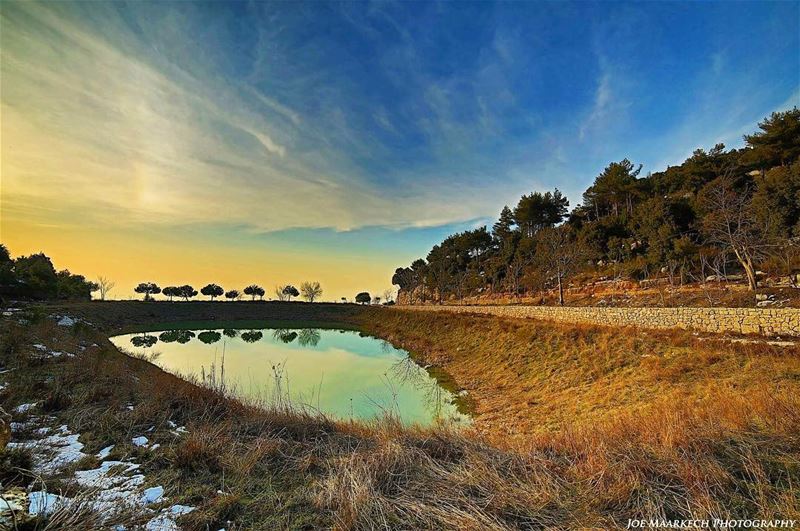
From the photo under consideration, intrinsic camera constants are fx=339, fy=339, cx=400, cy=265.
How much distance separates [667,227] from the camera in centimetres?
2997

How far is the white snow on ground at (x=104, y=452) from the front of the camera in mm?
3940

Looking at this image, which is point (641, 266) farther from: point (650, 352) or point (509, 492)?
point (509, 492)

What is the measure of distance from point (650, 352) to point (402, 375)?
35.6ft

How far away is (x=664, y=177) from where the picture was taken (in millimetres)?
39250

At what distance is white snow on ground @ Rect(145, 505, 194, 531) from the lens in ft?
8.75

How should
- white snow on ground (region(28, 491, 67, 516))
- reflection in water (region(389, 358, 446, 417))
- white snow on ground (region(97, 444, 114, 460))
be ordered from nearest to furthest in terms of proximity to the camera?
1. white snow on ground (region(28, 491, 67, 516))
2. white snow on ground (region(97, 444, 114, 460))
3. reflection in water (region(389, 358, 446, 417))

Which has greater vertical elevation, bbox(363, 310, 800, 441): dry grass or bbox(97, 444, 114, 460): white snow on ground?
bbox(97, 444, 114, 460): white snow on ground

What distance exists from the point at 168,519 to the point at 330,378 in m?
14.0

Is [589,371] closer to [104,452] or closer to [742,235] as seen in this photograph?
[742,235]

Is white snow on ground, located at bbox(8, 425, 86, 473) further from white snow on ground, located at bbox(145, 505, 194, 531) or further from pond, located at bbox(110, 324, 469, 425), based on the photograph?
pond, located at bbox(110, 324, 469, 425)

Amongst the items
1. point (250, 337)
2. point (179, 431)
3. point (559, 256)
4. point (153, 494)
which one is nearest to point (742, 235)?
point (559, 256)

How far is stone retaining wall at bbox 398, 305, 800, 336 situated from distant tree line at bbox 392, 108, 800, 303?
7692 mm

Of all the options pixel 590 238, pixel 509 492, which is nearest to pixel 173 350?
pixel 509 492

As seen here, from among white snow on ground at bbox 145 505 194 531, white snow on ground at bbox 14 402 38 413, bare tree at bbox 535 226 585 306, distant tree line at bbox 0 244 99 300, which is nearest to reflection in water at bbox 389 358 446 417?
white snow on ground at bbox 145 505 194 531
